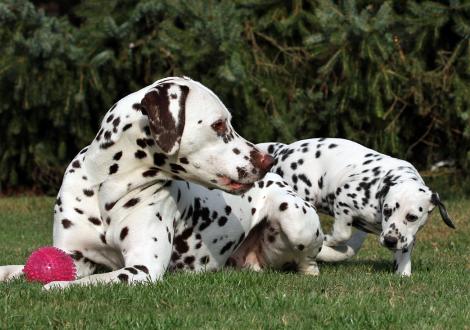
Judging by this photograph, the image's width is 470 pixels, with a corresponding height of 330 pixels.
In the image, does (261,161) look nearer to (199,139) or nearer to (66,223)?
(199,139)

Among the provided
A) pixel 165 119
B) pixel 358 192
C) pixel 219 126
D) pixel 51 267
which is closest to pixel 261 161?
pixel 219 126

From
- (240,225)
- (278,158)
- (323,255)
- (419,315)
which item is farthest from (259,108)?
(419,315)

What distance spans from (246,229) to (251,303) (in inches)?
79.4

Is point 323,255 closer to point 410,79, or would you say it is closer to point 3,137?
point 410,79

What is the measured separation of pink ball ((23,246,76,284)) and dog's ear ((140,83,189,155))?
1.04 metres

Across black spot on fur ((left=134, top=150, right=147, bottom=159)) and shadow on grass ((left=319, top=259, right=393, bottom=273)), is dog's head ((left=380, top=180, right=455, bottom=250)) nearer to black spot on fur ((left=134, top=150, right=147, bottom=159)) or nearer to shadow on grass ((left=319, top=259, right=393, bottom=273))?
shadow on grass ((left=319, top=259, right=393, bottom=273))

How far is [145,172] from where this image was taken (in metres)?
6.59

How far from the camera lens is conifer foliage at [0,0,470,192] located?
529 inches

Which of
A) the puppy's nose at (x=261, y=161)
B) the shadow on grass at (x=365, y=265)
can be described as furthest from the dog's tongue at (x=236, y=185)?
the shadow on grass at (x=365, y=265)

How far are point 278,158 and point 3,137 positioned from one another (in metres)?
6.35

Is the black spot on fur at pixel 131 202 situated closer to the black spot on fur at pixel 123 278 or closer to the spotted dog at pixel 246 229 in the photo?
the spotted dog at pixel 246 229

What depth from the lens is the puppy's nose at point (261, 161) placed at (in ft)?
21.3

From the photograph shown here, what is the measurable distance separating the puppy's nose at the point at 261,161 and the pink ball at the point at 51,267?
1448 mm

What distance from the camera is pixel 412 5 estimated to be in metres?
13.6
